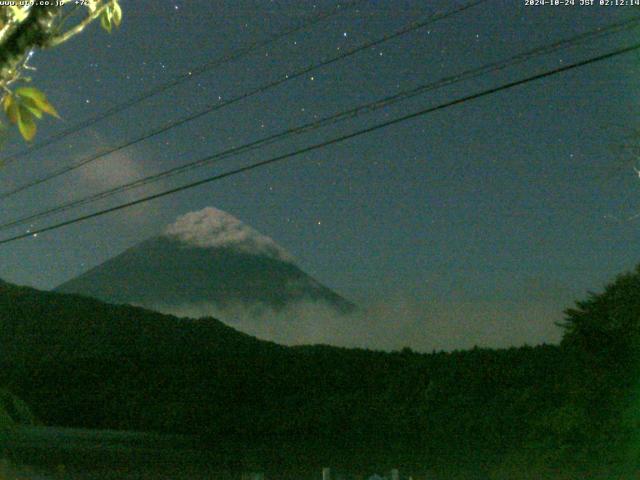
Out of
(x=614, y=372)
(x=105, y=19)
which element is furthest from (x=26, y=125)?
(x=614, y=372)

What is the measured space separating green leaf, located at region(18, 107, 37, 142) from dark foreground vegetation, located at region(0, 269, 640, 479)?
15.7m

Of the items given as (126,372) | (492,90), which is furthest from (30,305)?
(492,90)

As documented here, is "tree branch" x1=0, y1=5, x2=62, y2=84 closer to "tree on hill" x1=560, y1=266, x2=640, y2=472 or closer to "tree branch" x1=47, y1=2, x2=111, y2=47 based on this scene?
"tree branch" x1=47, y1=2, x2=111, y2=47

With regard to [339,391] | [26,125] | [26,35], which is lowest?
[26,125]

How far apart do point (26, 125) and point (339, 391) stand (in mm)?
36089

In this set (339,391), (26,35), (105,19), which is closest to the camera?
(26,35)

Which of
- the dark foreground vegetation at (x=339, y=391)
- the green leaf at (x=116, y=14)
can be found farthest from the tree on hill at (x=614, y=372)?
the green leaf at (x=116, y=14)

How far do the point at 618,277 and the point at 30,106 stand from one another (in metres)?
16.2

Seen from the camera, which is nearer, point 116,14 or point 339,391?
point 116,14

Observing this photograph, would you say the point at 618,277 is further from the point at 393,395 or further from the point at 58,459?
the point at 393,395

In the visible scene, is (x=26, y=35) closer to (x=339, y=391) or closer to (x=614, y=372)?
(x=614, y=372)

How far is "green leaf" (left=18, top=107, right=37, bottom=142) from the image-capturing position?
3029 mm

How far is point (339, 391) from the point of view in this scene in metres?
38.3

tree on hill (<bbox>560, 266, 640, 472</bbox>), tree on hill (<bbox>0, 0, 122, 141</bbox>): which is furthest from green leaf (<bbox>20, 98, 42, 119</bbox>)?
tree on hill (<bbox>560, 266, 640, 472</bbox>)
